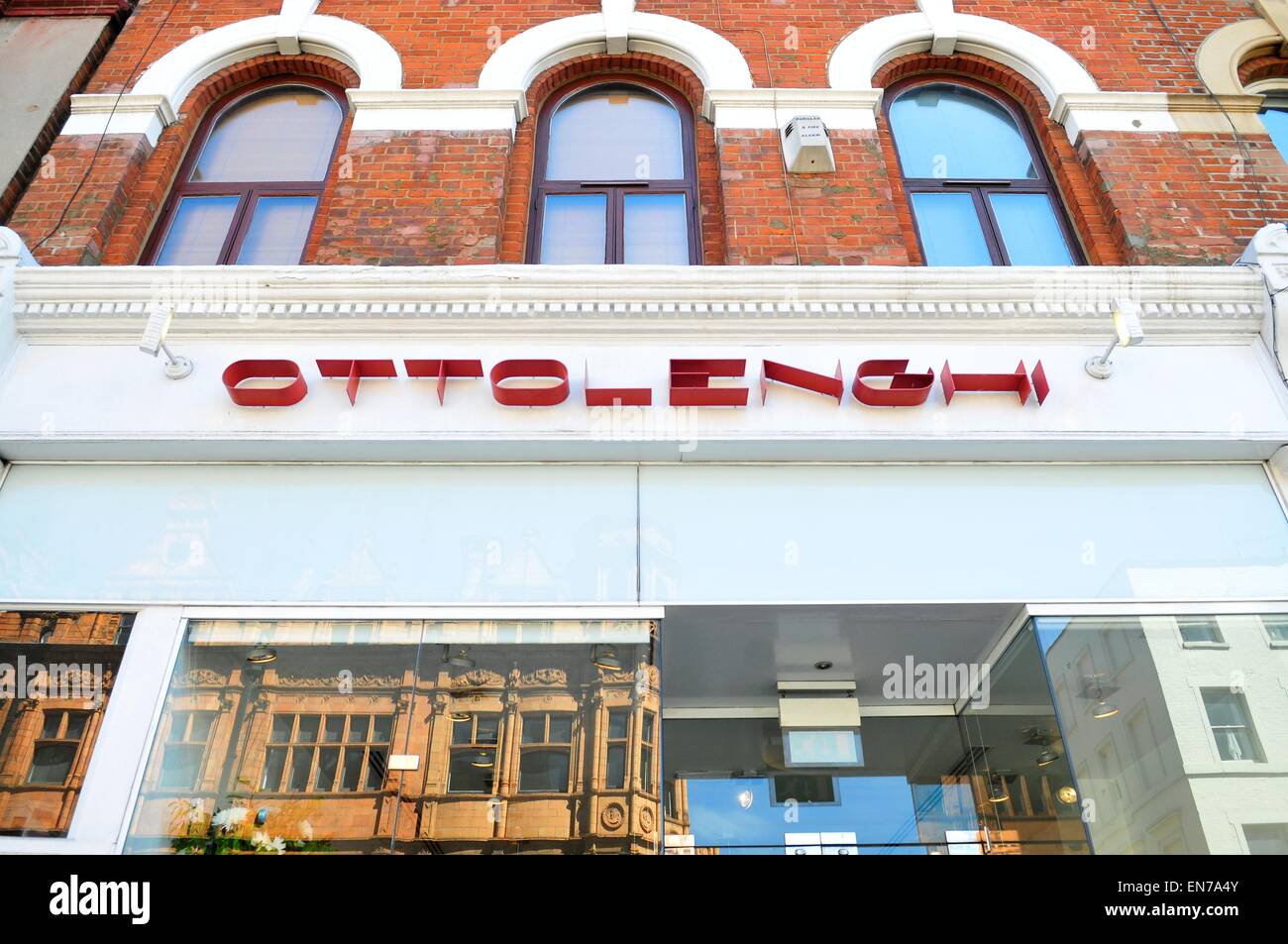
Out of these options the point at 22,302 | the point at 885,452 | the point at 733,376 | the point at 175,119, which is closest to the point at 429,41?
the point at 175,119

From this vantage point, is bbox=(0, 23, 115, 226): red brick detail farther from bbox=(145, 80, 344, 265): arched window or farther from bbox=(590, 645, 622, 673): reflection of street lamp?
bbox=(590, 645, 622, 673): reflection of street lamp

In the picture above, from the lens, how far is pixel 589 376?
6.26 m

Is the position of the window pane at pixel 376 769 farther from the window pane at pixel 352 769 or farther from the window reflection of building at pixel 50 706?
the window reflection of building at pixel 50 706

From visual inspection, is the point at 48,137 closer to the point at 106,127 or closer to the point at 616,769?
the point at 106,127

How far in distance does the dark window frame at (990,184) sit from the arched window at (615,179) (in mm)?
1701

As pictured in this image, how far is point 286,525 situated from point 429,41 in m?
4.61

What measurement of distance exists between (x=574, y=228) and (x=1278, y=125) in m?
6.08

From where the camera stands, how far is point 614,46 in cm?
847

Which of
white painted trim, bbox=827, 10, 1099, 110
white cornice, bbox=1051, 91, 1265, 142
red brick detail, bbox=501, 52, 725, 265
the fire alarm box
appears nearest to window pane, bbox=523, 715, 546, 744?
red brick detail, bbox=501, 52, 725, 265

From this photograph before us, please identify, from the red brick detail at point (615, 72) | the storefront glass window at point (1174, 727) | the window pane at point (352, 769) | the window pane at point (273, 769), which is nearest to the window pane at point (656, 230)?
the red brick detail at point (615, 72)

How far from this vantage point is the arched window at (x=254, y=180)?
7562 millimetres

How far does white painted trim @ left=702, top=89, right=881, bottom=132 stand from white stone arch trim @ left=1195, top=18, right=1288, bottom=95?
9.42ft

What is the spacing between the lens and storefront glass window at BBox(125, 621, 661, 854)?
496 centimetres
